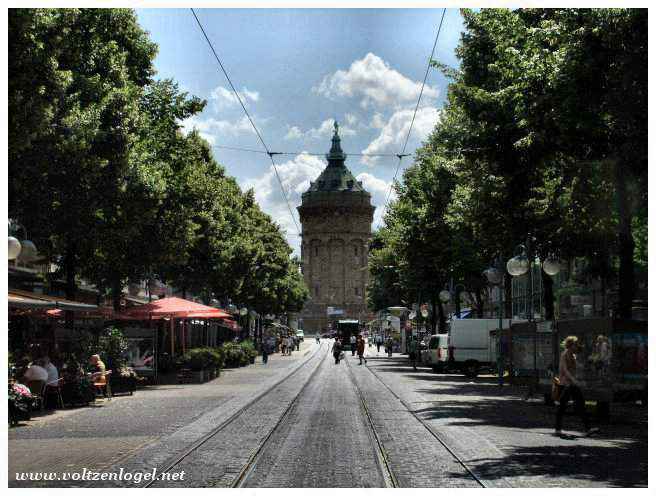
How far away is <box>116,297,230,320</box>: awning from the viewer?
34125mm

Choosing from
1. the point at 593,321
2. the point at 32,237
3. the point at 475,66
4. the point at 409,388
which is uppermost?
the point at 475,66

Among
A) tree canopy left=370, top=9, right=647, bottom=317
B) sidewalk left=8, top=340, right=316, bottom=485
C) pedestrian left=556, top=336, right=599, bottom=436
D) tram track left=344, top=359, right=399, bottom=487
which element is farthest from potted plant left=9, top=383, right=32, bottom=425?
tree canopy left=370, top=9, right=647, bottom=317

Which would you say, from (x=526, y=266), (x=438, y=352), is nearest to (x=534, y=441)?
(x=526, y=266)

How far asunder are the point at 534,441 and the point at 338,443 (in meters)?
3.27

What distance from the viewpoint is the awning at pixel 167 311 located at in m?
34.1

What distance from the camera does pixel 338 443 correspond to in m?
15.4

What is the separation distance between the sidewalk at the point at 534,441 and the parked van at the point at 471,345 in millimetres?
14584

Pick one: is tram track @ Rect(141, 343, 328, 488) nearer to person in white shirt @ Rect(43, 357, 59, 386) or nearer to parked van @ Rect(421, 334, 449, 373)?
person in white shirt @ Rect(43, 357, 59, 386)

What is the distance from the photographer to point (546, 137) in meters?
19.0

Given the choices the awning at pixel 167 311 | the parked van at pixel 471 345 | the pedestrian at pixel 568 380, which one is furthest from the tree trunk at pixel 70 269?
the pedestrian at pixel 568 380

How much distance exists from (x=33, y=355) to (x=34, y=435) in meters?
9.97

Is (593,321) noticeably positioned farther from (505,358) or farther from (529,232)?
(505,358)

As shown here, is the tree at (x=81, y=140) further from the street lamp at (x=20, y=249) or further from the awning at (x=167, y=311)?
the awning at (x=167, y=311)
